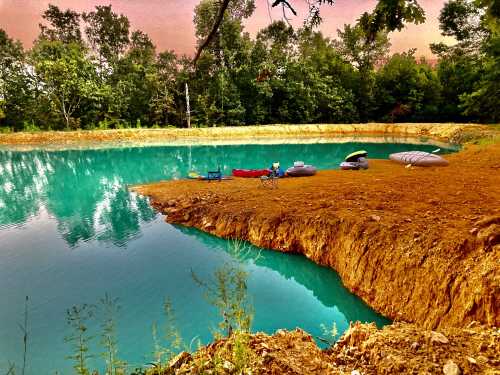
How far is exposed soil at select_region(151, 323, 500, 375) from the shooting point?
3.39 m

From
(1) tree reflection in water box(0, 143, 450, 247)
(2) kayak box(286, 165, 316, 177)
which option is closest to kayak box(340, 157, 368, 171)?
(2) kayak box(286, 165, 316, 177)

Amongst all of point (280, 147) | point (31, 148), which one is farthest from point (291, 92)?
point (31, 148)

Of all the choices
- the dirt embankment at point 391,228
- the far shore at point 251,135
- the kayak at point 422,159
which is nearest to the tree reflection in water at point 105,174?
the dirt embankment at point 391,228

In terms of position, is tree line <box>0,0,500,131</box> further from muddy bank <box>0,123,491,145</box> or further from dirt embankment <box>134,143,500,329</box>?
dirt embankment <box>134,143,500,329</box>

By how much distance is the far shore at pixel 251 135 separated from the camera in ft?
→ 117

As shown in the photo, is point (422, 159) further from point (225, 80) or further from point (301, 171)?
point (225, 80)

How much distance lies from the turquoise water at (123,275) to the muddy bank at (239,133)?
71.7ft

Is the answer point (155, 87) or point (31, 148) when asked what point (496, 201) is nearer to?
point (31, 148)

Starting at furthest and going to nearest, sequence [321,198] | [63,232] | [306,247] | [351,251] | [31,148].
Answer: [31,148], [63,232], [321,198], [306,247], [351,251]

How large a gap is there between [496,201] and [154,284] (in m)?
9.53

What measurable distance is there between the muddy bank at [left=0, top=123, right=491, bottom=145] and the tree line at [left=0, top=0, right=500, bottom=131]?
321cm

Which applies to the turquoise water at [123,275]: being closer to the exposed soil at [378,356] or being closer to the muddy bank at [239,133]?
the exposed soil at [378,356]

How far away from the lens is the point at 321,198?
37.3 feet

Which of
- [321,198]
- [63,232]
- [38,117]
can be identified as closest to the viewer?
[321,198]
